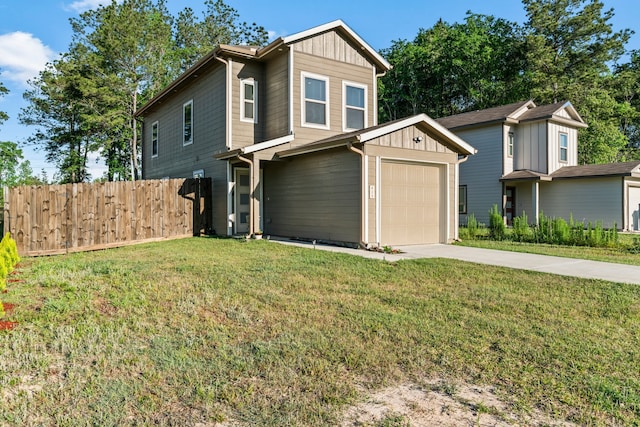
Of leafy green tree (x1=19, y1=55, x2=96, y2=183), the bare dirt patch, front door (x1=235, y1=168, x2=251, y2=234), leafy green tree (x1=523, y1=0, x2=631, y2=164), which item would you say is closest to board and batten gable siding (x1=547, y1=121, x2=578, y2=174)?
leafy green tree (x1=523, y1=0, x2=631, y2=164)

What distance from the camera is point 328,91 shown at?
41.8 feet

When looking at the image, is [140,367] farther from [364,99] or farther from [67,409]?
[364,99]

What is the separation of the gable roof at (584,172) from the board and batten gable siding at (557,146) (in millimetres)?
365

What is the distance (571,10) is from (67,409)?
122 ft

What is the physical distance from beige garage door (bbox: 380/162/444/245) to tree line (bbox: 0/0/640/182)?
21.7m

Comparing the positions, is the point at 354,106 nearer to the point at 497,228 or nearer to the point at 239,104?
the point at 239,104

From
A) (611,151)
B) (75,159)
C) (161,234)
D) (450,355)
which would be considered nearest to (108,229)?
(161,234)

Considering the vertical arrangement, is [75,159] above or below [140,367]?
above

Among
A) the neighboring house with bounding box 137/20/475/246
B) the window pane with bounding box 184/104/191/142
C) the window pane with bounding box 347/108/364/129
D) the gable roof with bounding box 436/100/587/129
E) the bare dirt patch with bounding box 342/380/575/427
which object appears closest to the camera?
the bare dirt patch with bounding box 342/380/575/427

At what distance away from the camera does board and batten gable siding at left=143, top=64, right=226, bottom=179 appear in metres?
13.0

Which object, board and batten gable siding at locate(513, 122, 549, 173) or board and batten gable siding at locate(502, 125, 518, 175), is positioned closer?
board and batten gable siding at locate(513, 122, 549, 173)

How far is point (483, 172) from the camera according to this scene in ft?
65.9

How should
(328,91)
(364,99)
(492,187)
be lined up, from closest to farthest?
(328,91)
(364,99)
(492,187)

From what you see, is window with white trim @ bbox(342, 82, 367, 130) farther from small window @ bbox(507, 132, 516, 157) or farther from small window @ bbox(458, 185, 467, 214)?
small window @ bbox(458, 185, 467, 214)
